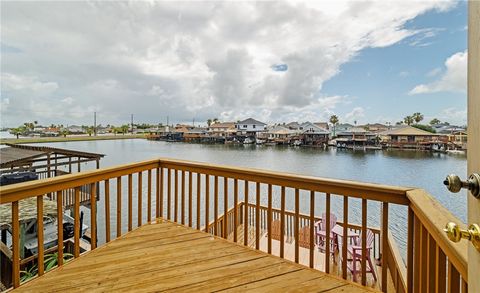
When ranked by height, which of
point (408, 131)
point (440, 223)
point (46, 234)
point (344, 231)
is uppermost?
point (408, 131)

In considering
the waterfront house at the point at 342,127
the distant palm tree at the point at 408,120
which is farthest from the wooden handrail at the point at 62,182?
the waterfront house at the point at 342,127

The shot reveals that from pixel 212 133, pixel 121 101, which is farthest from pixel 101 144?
A: pixel 212 133

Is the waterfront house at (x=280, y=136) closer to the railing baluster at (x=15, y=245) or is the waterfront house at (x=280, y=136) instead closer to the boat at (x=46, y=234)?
the boat at (x=46, y=234)

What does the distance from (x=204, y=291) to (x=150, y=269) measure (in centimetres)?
50

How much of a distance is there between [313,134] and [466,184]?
795 inches

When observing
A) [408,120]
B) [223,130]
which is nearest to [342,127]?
[408,120]

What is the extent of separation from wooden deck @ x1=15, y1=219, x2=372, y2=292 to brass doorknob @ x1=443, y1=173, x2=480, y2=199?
4.38ft

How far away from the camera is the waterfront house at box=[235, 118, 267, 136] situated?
21.5m

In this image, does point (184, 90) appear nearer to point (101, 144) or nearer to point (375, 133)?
point (101, 144)

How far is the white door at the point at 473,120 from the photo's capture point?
619 millimetres

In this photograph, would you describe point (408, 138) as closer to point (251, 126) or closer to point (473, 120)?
point (473, 120)

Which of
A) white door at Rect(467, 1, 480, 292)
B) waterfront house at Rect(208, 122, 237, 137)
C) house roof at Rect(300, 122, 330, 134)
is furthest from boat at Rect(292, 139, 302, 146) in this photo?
white door at Rect(467, 1, 480, 292)

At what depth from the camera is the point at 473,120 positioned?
644 mm

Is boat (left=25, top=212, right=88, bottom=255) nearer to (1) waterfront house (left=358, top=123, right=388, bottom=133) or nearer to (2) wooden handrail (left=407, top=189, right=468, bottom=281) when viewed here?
(2) wooden handrail (left=407, top=189, right=468, bottom=281)
